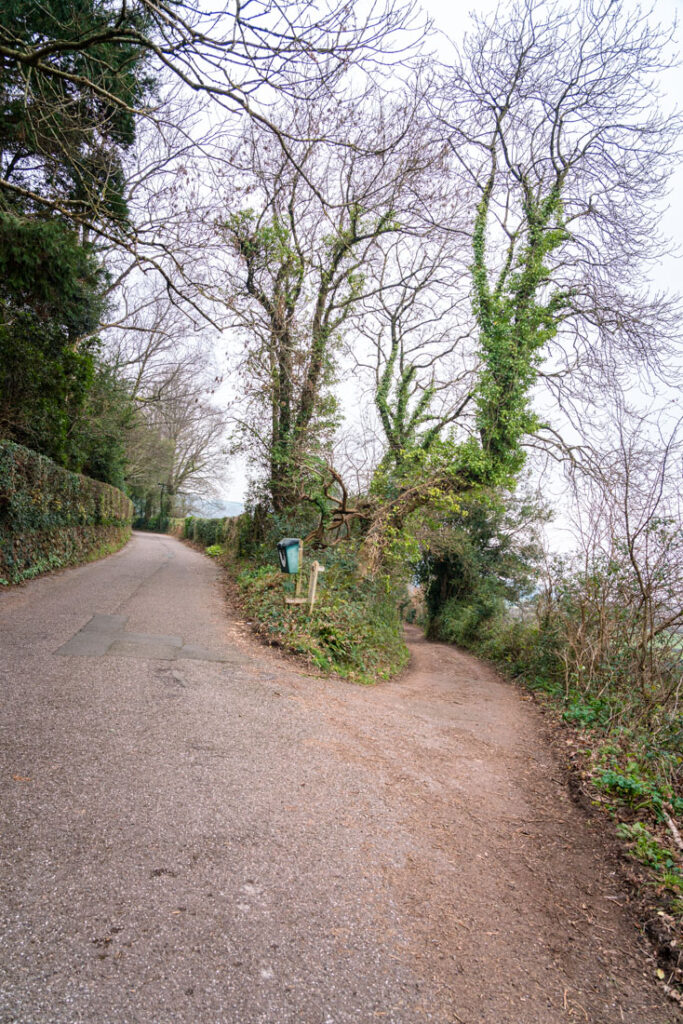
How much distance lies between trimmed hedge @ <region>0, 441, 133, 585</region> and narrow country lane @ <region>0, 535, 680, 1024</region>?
11.1 feet

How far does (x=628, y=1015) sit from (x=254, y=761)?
8.25ft

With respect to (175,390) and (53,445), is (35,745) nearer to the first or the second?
(53,445)

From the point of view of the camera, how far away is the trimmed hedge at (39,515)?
7934mm

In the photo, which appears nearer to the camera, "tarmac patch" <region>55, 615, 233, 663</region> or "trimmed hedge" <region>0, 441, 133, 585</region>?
"tarmac patch" <region>55, 615, 233, 663</region>

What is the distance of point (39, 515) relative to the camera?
30.1 ft

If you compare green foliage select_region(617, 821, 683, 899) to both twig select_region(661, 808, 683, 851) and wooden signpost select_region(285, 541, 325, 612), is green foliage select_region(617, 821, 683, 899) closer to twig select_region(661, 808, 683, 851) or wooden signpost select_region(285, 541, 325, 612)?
twig select_region(661, 808, 683, 851)

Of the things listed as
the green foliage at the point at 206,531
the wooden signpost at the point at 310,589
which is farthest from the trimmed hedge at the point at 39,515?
the green foliage at the point at 206,531

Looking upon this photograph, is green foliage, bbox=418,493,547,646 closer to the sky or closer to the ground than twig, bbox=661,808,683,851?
closer to the sky

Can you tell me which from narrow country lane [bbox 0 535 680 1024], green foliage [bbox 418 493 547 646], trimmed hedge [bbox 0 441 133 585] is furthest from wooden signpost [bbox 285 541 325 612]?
→ green foliage [bbox 418 493 547 646]

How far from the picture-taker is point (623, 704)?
6.35 meters

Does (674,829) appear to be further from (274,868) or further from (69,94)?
(69,94)

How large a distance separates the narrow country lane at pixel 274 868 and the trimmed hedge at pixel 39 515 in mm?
3371

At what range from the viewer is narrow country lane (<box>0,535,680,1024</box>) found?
6.21 feet

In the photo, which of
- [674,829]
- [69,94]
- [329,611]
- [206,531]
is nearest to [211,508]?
[206,531]
